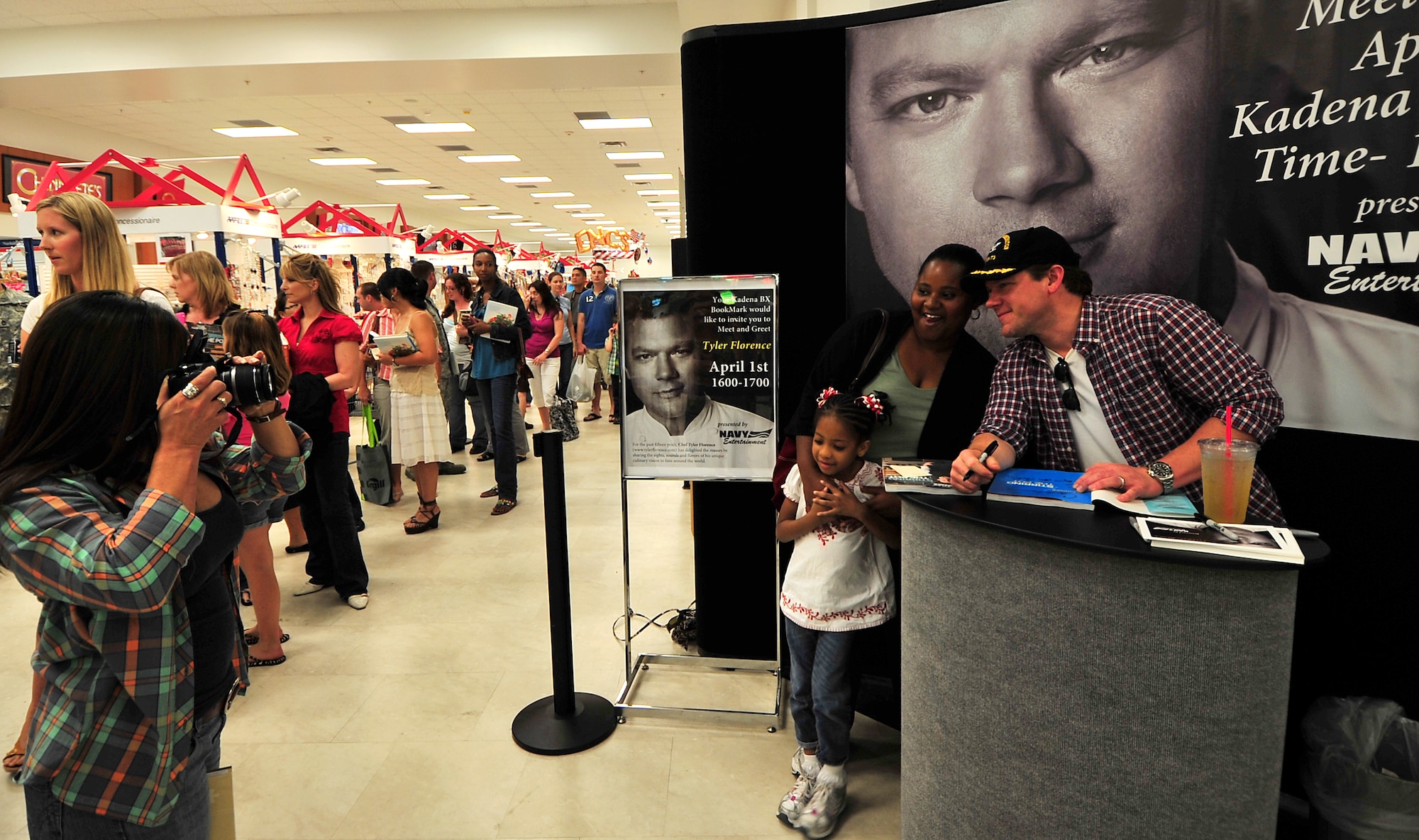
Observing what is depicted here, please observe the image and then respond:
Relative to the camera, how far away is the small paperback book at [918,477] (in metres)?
1.66

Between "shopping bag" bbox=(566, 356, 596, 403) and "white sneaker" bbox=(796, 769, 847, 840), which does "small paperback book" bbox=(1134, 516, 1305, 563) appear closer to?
"white sneaker" bbox=(796, 769, 847, 840)

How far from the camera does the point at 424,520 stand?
4.90 meters

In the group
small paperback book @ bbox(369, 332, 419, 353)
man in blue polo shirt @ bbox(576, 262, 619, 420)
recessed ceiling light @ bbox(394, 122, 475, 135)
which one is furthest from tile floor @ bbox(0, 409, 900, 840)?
recessed ceiling light @ bbox(394, 122, 475, 135)

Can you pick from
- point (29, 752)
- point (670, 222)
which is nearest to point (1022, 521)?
point (29, 752)

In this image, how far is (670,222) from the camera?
27.3m

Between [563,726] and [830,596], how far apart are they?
109 centimetres

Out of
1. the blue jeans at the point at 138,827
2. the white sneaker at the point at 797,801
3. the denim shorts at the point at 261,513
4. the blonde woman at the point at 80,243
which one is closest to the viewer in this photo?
the blue jeans at the point at 138,827

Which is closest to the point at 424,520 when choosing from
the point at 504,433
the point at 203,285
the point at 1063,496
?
the point at 504,433

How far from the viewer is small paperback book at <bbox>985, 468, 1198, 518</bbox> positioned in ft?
4.82

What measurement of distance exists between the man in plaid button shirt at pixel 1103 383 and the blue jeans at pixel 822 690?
0.68 m

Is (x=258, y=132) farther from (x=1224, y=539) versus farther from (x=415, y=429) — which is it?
(x=1224, y=539)

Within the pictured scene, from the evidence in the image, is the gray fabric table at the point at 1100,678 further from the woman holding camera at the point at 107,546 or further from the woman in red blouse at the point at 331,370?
the woman in red blouse at the point at 331,370

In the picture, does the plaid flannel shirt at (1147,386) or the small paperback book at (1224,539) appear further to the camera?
the plaid flannel shirt at (1147,386)

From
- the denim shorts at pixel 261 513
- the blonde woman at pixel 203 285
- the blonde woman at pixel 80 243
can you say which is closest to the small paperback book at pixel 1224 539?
the denim shorts at pixel 261 513
